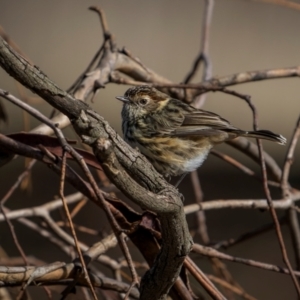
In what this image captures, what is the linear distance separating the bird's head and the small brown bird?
58 millimetres

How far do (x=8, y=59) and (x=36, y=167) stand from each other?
20.5 ft

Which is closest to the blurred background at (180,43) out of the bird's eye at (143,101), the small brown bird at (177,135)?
the bird's eye at (143,101)

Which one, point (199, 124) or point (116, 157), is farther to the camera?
point (199, 124)

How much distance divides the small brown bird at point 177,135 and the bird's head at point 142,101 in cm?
6

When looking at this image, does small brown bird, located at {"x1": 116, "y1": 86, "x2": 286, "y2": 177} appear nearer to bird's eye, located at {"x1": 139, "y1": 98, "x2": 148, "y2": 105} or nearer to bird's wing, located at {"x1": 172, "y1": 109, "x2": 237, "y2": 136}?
bird's wing, located at {"x1": 172, "y1": 109, "x2": 237, "y2": 136}

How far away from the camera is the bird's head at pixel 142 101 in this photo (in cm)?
421

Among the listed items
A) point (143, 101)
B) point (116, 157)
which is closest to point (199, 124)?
point (143, 101)

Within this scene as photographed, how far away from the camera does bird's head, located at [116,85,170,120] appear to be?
4211mm

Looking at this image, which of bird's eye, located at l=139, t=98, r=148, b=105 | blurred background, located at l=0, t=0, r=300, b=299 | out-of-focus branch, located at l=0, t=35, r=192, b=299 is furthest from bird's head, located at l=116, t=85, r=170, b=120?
blurred background, located at l=0, t=0, r=300, b=299

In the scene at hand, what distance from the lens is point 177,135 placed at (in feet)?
13.1

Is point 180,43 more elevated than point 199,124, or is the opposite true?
point 180,43

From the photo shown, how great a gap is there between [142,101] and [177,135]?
40cm

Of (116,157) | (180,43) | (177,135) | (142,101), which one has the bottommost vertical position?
(116,157)

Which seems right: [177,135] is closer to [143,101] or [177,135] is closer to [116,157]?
[143,101]
